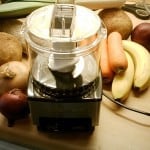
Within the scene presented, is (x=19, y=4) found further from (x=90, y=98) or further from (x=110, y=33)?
(x=90, y=98)

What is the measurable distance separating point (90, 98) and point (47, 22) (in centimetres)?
14

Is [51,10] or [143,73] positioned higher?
[51,10]

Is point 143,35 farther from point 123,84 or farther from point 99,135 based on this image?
point 99,135

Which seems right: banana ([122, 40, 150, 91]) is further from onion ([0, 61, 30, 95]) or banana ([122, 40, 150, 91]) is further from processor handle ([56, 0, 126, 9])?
onion ([0, 61, 30, 95])

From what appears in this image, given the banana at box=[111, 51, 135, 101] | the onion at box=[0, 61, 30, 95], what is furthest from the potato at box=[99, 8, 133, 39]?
the onion at box=[0, 61, 30, 95]

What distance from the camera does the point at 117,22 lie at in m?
0.74

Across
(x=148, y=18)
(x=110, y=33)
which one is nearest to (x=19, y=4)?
(x=110, y=33)

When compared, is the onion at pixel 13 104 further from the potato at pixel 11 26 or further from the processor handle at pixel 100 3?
the processor handle at pixel 100 3

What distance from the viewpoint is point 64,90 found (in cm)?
52

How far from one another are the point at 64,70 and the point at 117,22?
27 centimetres

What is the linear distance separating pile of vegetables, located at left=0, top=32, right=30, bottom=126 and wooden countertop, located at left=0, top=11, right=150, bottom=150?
1.0 inches

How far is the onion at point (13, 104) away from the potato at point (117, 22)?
11.1 inches

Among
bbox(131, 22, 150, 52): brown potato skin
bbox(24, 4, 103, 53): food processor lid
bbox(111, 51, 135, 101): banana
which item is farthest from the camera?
bbox(131, 22, 150, 52): brown potato skin

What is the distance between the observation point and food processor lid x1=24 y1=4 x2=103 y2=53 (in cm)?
50
